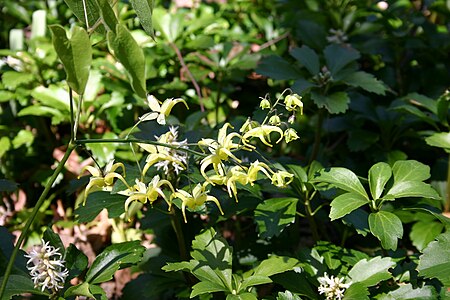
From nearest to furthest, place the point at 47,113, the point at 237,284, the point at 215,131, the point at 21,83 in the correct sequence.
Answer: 1. the point at 237,284
2. the point at 215,131
3. the point at 47,113
4. the point at 21,83

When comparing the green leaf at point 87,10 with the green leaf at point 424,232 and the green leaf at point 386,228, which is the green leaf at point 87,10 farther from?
the green leaf at point 424,232

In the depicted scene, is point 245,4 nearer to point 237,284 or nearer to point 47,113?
point 47,113

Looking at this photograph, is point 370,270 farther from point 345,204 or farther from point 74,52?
point 74,52

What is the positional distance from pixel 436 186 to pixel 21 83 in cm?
143

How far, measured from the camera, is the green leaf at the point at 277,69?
5.41 feet

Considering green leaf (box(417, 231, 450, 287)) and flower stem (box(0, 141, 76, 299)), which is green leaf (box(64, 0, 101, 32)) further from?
green leaf (box(417, 231, 450, 287))

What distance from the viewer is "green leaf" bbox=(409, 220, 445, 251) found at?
1.53 meters

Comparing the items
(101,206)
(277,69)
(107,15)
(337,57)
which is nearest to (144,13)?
(107,15)

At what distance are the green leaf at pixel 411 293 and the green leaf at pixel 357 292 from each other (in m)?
0.06

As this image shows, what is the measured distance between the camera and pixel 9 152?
1988mm

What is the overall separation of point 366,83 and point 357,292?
658mm

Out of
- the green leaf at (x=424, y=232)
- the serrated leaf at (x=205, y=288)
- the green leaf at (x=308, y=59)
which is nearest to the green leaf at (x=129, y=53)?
the serrated leaf at (x=205, y=288)

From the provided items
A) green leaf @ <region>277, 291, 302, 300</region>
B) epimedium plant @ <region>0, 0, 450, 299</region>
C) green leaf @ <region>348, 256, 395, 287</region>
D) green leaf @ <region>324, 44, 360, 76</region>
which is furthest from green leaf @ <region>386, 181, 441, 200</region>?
green leaf @ <region>324, 44, 360, 76</region>

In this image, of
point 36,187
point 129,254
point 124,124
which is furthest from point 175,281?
point 36,187
